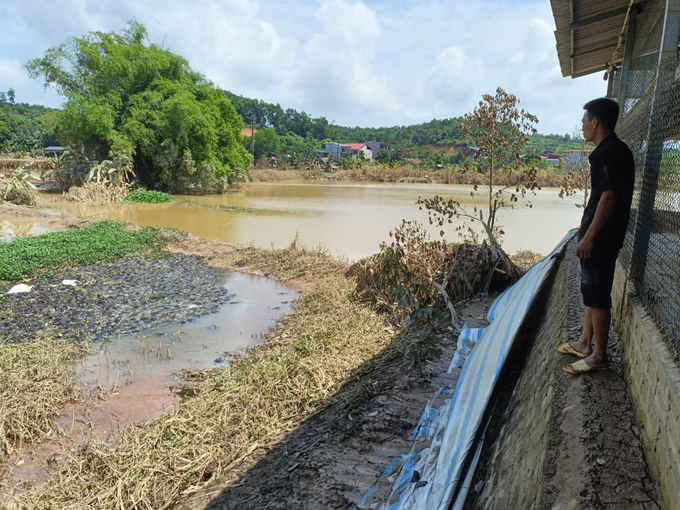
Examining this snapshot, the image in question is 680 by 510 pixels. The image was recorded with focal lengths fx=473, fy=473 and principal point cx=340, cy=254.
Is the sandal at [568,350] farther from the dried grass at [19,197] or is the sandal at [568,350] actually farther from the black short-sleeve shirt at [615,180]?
the dried grass at [19,197]

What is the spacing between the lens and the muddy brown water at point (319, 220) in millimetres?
14852

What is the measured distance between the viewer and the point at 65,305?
761 cm

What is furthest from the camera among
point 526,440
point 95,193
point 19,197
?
point 95,193

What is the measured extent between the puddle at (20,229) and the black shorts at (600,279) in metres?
15.9

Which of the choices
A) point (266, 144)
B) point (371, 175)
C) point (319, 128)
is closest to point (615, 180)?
point (371, 175)

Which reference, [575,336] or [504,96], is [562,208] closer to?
[504,96]

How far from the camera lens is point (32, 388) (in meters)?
4.57

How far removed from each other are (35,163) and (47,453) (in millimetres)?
34812

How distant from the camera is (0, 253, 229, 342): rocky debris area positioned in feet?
22.3

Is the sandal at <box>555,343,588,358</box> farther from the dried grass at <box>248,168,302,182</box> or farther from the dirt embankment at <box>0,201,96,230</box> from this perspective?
the dried grass at <box>248,168,302,182</box>

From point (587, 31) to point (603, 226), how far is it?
227 inches

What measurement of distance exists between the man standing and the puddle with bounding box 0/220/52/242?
1590 centimetres

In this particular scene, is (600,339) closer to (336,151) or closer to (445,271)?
(445,271)

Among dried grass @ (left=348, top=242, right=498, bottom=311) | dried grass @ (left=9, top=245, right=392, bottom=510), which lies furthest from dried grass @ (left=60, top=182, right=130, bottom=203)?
dried grass @ (left=9, top=245, right=392, bottom=510)
